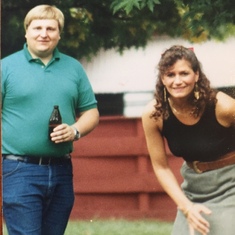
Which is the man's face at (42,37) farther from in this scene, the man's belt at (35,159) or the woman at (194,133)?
the woman at (194,133)

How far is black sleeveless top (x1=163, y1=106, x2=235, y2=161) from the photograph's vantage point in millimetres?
4109

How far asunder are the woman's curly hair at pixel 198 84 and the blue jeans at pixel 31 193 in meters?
0.63

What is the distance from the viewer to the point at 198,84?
4.15 m

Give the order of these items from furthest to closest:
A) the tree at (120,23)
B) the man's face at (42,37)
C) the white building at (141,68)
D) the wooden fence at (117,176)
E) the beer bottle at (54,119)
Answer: the wooden fence at (117,176), the white building at (141,68), the tree at (120,23), the man's face at (42,37), the beer bottle at (54,119)

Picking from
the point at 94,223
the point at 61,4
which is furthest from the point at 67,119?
the point at 94,223

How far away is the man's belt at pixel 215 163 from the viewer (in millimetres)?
4109

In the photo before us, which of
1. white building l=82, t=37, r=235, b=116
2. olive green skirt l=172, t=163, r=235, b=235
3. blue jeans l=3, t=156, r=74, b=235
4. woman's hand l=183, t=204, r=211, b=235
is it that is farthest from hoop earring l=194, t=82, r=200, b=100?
white building l=82, t=37, r=235, b=116

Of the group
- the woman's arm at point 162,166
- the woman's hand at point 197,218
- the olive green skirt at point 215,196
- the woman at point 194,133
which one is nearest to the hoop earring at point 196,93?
the woman at point 194,133

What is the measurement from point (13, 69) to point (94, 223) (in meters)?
2.86

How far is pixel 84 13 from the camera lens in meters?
6.21

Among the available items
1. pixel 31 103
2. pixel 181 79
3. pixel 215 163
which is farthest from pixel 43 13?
pixel 215 163

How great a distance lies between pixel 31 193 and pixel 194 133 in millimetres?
827

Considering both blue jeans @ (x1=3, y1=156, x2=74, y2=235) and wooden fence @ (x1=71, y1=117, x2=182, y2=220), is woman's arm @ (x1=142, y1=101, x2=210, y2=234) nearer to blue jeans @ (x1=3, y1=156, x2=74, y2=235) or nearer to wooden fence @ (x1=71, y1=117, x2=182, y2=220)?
blue jeans @ (x1=3, y1=156, x2=74, y2=235)

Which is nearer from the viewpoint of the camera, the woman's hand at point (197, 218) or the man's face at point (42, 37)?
the woman's hand at point (197, 218)
